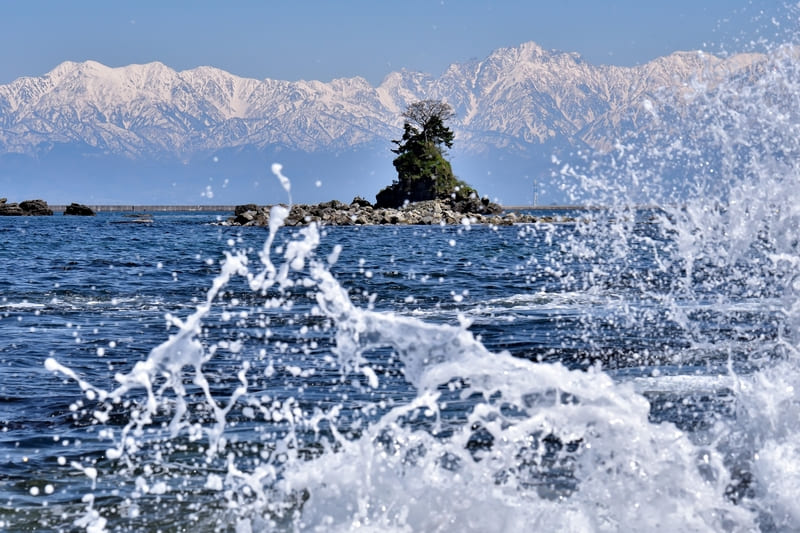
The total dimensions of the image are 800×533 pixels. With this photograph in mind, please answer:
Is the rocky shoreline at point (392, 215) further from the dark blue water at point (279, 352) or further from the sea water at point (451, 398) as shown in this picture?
the sea water at point (451, 398)

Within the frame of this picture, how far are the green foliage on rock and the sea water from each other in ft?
275

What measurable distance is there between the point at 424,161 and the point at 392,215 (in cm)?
2211

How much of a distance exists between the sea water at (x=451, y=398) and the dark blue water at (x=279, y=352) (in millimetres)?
43

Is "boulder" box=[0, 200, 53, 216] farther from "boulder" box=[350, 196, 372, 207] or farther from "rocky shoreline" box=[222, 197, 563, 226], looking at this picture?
"boulder" box=[350, 196, 372, 207]

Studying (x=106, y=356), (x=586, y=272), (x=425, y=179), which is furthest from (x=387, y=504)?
(x=425, y=179)

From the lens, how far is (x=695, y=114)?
44.8 feet

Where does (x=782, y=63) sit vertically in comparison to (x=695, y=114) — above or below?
above

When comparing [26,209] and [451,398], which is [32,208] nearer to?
[26,209]

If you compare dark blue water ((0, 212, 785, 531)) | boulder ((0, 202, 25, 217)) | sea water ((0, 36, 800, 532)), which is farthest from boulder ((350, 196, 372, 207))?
sea water ((0, 36, 800, 532))

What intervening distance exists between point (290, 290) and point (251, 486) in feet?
47.3

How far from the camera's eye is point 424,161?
104 metres

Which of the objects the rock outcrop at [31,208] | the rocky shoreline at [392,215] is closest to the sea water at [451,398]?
the rocky shoreline at [392,215]

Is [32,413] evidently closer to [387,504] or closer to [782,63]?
[387,504]

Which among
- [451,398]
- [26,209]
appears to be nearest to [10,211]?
[26,209]
